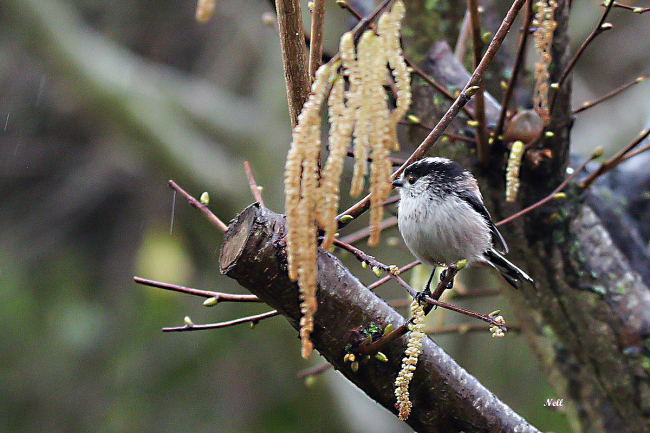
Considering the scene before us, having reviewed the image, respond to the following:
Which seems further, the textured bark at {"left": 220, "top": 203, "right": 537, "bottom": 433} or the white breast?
the white breast

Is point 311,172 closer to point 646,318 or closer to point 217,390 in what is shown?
point 646,318

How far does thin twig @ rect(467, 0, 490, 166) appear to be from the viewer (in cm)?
256

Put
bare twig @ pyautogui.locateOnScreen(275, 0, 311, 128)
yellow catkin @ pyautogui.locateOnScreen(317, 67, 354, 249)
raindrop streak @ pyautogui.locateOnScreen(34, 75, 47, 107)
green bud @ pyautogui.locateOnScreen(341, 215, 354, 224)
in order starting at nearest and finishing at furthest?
1. yellow catkin @ pyautogui.locateOnScreen(317, 67, 354, 249)
2. bare twig @ pyautogui.locateOnScreen(275, 0, 311, 128)
3. green bud @ pyautogui.locateOnScreen(341, 215, 354, 224)
4. raindrop streak @ pyautogui.locateOnScreen(34, 75, 47, 107)

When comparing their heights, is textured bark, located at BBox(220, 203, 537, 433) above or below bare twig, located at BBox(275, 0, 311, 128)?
below

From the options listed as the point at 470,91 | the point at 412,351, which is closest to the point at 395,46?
the point at 470,91

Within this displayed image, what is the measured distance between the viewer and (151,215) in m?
8.45

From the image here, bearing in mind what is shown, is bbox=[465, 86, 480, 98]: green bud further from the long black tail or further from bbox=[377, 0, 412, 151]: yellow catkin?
the long black tail

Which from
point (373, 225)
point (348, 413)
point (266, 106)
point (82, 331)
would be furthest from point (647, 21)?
point (373, 225)

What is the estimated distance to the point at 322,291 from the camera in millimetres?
1877

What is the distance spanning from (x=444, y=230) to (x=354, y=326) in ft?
3.15

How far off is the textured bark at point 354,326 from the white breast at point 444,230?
75 centimetres

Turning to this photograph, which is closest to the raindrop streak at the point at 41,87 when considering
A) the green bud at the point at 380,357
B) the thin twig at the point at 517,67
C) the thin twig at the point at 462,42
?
the thin twig at the point at 462,42

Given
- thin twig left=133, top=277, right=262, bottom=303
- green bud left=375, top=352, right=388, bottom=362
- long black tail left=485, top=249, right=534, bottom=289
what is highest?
long black tail left=485, top=249, right=534, bottom=289

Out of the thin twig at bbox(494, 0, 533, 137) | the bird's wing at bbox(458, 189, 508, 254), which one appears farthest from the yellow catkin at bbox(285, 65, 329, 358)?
the bird's wing at bbox(458, 189, 508, 254)
